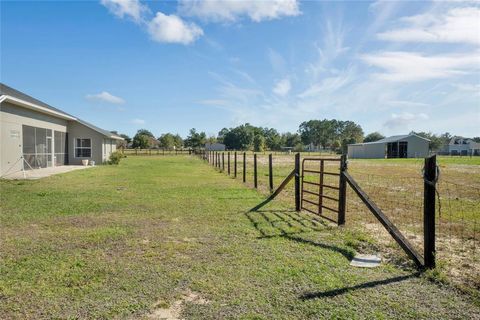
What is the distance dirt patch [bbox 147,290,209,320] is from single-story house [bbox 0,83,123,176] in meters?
14.0

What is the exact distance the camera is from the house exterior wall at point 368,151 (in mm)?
50800

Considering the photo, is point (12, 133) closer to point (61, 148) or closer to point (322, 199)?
point (61, 148)

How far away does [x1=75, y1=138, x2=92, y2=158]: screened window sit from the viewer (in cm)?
2452

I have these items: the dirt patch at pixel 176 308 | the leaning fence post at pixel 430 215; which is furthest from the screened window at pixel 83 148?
the leaning fence post at pixel 430 215

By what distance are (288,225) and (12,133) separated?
14.9m

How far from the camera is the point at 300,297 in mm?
3178

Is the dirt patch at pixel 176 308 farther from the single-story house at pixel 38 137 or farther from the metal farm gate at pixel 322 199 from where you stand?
the single-story house at pixel 38 137

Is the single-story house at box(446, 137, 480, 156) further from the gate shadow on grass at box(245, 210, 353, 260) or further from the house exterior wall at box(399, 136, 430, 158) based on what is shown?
the gate shadow on grass at box(245, 210, 353, 260)

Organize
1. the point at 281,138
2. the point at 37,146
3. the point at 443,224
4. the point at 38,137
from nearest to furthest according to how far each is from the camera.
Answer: the point at 443,224 → the point at 37,146 → the point at 38,137 → the point at 281,138

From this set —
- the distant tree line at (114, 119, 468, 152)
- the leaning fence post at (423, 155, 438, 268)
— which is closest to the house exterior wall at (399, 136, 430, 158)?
the distant tree line at (114, 119, 468, 152)

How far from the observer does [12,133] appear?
15.1 metres

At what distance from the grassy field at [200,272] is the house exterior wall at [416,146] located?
49.7 metres

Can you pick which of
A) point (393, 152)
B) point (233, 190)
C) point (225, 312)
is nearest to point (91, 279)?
point (225, 312)

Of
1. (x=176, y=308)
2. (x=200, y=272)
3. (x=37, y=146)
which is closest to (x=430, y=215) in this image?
(x=200, y=272)
